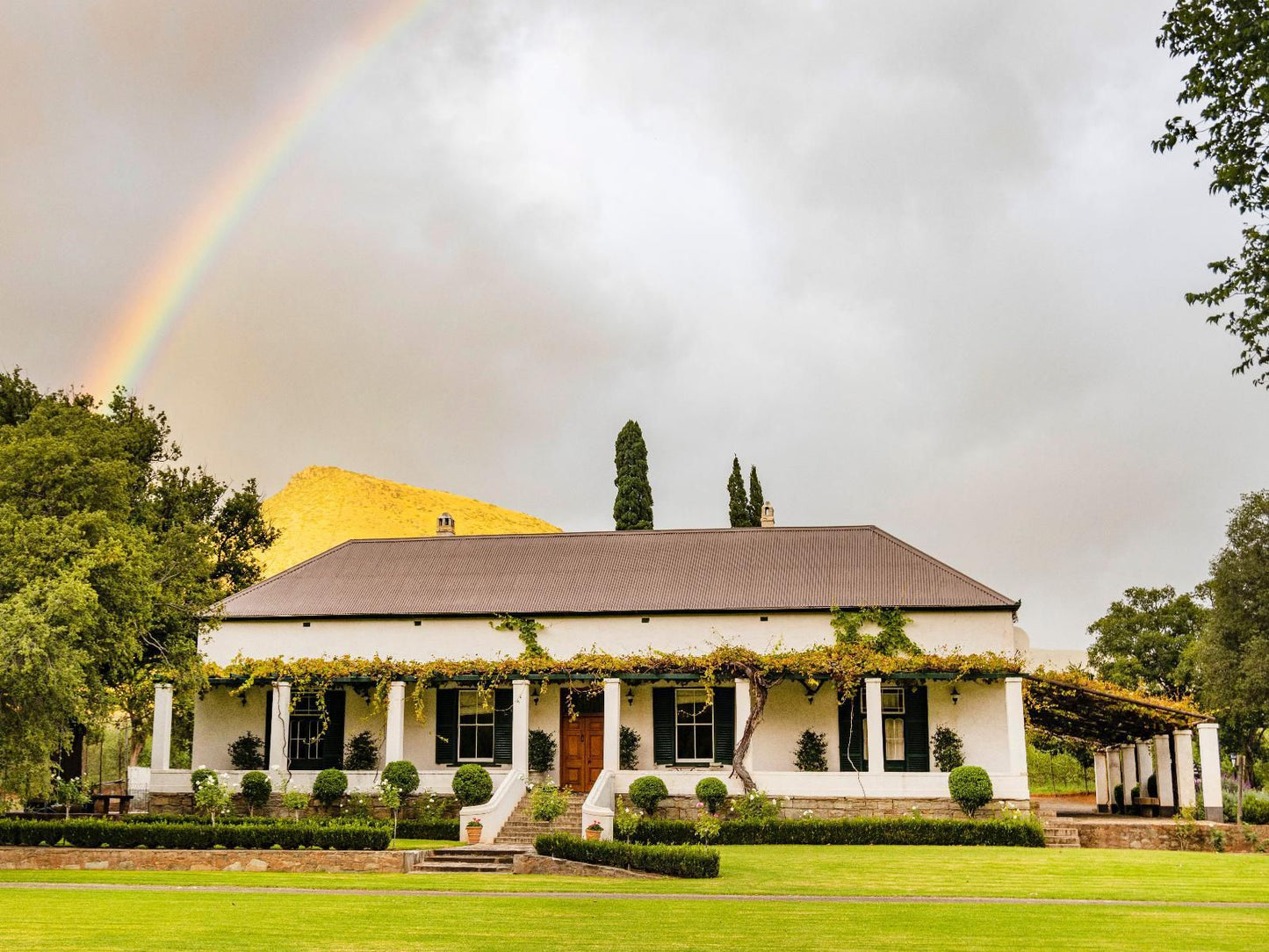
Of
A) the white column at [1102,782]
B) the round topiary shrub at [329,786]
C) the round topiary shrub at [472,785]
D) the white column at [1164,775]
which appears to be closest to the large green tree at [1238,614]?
the white column at [1102,782]

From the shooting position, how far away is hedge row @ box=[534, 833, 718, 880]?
1908 centimetres

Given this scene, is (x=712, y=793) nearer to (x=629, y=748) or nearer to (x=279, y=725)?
(x=629, y=748)

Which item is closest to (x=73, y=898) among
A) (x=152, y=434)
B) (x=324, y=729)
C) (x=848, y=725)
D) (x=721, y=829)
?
(x=721, y=829)

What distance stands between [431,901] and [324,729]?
16255 millimetres

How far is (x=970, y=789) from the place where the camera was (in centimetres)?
2658

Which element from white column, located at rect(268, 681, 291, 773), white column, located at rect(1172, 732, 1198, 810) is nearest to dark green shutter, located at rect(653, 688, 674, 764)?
white column, located at rect(268, 681, 291, 773)

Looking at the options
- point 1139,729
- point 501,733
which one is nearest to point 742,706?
point 501,733

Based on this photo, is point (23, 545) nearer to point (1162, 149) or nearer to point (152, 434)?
point (1162, 149)

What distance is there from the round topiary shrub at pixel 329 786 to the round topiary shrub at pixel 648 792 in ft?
22.6

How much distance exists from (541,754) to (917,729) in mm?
9334

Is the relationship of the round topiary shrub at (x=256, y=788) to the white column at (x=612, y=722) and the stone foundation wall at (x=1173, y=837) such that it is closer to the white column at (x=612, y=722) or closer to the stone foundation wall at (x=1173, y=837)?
the white column at (x=612, y=722)

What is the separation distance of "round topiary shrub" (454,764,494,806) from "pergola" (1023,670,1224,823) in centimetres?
1281

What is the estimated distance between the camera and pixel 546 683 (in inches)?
1198

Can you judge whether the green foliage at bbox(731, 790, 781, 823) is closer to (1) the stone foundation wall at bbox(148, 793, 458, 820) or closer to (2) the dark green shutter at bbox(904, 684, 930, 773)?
(2) the dark green shutter at bbox(904, 684, 930, 773)
